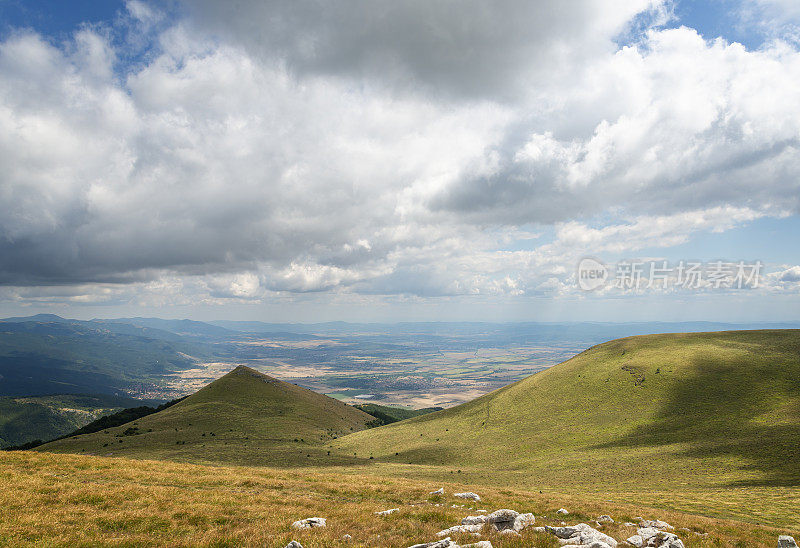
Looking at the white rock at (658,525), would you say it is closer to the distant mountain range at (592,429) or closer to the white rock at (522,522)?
the white rock at (522,522)

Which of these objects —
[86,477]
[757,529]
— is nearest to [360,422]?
[86,477]

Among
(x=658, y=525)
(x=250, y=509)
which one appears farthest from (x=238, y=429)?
(x=658, y=525)

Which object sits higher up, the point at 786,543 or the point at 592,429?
the point at 786,543

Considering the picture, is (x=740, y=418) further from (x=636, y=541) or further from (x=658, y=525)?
(x=636, y=541)

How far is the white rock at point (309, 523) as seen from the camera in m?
16.6

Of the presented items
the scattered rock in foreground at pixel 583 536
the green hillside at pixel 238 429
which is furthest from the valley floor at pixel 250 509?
the green hillside at pixel 238 429

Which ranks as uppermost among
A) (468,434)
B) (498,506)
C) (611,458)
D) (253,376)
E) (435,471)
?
(498,506)

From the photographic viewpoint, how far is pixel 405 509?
2072cm

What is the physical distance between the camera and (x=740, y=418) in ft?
187

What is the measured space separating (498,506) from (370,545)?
12.9 m

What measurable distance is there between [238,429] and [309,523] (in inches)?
3237

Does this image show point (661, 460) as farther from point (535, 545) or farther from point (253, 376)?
point (253, 376)

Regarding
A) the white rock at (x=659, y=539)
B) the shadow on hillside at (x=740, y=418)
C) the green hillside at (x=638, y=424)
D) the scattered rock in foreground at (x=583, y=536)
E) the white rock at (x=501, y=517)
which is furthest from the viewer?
the green hillside at (x=638, y=424)

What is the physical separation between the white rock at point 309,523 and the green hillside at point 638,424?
1427 inches
